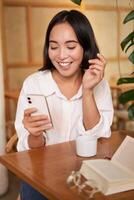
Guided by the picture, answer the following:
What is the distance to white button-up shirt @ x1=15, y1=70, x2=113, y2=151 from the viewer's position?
4.92 ft

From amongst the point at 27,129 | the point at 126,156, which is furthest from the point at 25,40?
the point at 126,156

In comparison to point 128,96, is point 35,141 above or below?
below

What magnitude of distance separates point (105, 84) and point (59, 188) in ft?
2.64

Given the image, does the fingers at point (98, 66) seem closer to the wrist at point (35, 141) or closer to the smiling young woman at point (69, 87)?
the smiling young woman at point (69, 87)

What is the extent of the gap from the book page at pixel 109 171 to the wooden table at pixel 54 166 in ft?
0.14

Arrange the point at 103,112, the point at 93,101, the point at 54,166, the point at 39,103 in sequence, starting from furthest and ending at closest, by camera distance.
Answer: the point at 103,112 < the point at 93,101 < the point at 39,103 < the point at 54,166

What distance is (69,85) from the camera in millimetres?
1582

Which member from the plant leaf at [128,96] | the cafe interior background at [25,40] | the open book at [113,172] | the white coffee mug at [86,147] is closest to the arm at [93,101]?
the white coffee mug at [86,147]

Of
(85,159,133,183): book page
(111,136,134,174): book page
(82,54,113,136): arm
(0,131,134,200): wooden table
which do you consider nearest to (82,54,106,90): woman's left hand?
(82,54,113,136): arm

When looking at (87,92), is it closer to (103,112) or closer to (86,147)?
(103,112)

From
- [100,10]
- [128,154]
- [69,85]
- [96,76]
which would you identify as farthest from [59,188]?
[100,10]

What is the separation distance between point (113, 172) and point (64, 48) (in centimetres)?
68

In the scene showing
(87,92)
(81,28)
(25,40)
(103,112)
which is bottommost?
(103,112)

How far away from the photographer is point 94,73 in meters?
1.44
